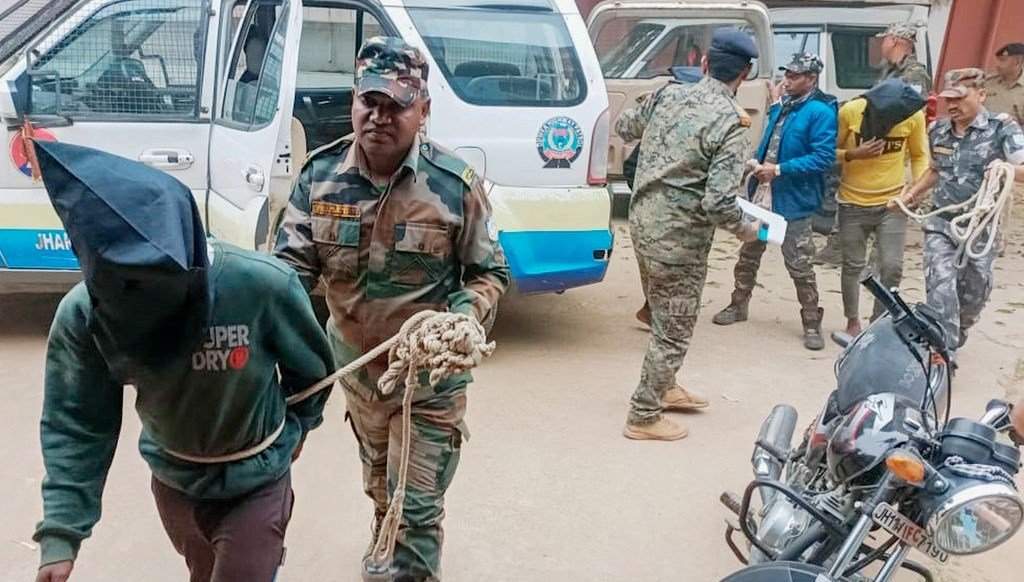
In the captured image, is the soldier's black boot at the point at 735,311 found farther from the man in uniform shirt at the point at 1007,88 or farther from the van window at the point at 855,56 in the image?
the van window at the point at 855,56

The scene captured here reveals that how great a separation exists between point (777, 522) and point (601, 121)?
8.38 feet

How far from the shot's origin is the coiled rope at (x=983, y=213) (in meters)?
3.98

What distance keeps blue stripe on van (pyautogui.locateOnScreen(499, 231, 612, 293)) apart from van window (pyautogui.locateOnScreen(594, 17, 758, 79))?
10.5 ft

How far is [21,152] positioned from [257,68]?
1207 millimetres

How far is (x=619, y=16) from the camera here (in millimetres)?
7152

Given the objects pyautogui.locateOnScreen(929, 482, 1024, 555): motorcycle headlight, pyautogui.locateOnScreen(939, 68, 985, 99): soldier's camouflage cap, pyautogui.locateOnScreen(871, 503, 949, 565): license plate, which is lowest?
pyautogui.locateOnScreen(871, 503, 949, 565): license plate

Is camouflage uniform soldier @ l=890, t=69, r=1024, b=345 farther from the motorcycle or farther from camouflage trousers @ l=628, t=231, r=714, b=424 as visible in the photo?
the motorcycle

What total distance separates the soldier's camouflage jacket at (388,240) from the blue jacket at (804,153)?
309cm

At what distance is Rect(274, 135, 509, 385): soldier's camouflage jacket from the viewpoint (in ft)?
7.49

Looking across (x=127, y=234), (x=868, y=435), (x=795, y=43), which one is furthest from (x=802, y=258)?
(x=127, y=234)

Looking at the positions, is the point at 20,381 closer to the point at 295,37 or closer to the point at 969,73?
the point at 295,37

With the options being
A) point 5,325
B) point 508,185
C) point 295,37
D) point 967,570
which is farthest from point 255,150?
point 967,570

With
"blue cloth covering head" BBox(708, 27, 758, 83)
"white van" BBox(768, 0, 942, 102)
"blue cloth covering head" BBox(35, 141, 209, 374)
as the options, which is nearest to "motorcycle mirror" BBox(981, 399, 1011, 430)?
"blue cloth covering head" BBox(35, 141, 209, 374)

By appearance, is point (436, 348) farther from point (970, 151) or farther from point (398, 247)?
point (970, 151)
